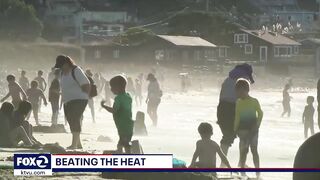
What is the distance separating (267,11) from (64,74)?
432 feet

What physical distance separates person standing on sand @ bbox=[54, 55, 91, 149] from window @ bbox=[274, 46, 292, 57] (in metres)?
86.7

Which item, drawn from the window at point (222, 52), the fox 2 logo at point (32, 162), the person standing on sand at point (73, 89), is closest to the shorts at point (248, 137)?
the person standing on sand at point (73, 89)

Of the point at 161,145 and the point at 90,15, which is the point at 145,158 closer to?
the point at 161,145

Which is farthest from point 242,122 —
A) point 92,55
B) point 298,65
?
point 298,65

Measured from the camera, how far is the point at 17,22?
A: 284 feet

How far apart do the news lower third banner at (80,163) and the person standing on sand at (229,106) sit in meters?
2.24

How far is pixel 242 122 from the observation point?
34.1ft

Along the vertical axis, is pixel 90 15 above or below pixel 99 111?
above

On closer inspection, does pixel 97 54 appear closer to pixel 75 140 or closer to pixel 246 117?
pixel 75 140

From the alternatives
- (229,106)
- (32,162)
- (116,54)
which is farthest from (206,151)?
(116,54)

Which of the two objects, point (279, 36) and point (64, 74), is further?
point (279, 36)

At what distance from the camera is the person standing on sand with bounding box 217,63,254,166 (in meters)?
11.1

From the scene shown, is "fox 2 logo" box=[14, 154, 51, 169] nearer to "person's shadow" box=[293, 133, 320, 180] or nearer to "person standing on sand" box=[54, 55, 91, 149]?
"person standing on sand" box=[54, 55, 91, 149]

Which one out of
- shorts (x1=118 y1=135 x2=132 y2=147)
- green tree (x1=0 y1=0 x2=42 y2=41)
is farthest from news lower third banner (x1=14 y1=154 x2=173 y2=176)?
green tree (x1=0 y1=0 x2=42 y2=41)
